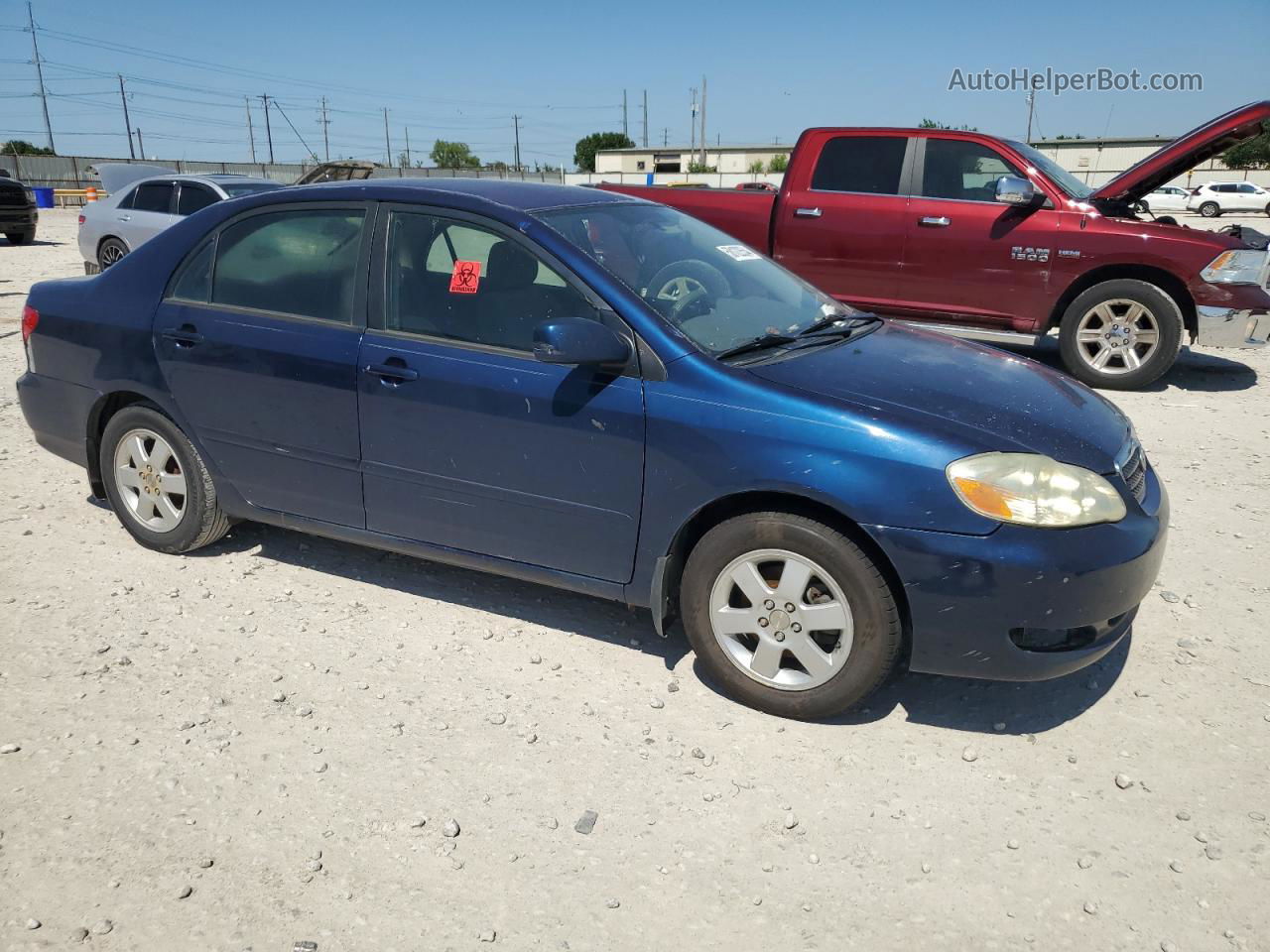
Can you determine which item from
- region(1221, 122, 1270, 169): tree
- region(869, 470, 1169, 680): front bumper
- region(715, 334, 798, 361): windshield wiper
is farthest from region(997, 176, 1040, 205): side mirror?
region(1221, 122, 1270, 169): tree

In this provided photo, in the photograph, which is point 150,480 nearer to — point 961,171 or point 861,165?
point 861,165

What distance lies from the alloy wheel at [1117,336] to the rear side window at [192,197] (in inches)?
389

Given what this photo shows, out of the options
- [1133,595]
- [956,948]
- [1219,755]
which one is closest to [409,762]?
[956,948]

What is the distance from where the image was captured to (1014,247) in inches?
306

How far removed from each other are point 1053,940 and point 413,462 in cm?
253

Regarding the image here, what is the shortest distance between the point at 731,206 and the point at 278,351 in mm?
5675

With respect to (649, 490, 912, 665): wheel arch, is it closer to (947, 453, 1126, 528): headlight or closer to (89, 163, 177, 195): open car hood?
(947, 453, 1126, 528): headlight

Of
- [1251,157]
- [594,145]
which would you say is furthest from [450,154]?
[1251,157]

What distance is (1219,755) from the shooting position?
3.03 m

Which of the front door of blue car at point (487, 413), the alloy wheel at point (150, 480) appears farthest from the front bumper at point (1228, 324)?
the alloy wheel at point (150, 480)

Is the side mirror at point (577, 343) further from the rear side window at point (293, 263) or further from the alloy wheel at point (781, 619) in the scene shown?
the rear side window at point (293, 263)

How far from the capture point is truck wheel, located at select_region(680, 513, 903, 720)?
2.96m

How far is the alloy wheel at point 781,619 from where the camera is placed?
303cm

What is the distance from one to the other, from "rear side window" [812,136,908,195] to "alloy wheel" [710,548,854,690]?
599 centimetres
